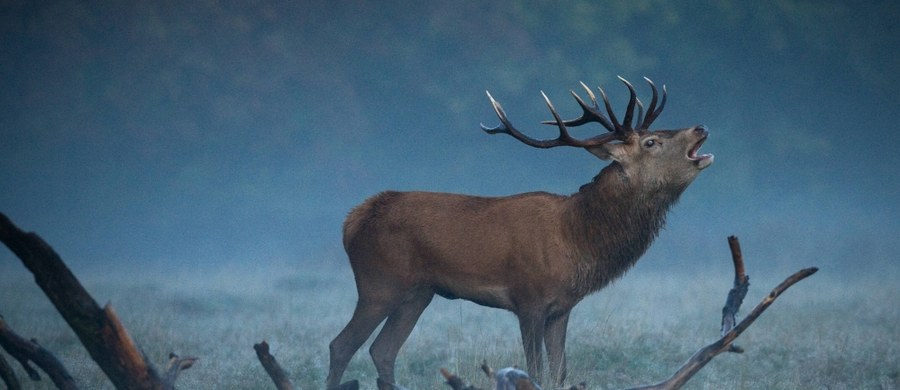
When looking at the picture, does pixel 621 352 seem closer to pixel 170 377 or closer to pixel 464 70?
pixel 170 377

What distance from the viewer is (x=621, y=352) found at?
8.62 m

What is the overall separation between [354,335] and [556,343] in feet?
4.81

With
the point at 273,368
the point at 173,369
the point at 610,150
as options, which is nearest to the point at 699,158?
the point at 610,150

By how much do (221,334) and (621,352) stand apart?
4.64 metres

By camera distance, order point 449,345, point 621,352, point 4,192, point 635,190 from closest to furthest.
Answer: point 635,190, point 621,352, point 449,345, point 4,192

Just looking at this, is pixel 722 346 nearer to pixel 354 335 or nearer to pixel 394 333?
pixel 394 333

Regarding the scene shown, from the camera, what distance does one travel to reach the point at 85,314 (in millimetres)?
4512

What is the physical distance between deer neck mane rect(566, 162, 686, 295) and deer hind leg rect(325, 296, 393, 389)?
4.80 feet

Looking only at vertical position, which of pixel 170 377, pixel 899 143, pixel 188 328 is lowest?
pixel 170 377

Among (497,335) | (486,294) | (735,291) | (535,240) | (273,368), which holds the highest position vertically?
(497,335)

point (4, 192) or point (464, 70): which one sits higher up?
point (464, 70)

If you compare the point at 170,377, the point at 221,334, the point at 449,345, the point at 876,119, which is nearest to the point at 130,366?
the point at 170,377

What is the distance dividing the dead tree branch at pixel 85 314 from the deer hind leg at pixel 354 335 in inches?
92.4

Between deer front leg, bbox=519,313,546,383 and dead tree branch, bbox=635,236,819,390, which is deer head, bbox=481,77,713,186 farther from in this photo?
dead tree branch, bbox=635,236,819,390
